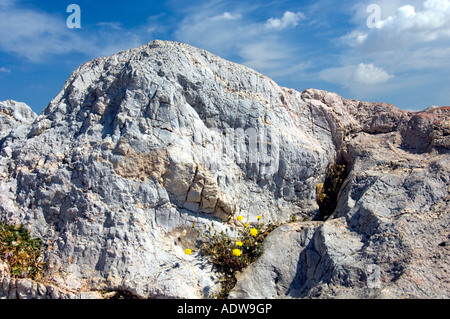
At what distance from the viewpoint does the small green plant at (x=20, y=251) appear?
7379mm

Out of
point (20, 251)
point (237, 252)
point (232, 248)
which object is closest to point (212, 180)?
point (232, 248)

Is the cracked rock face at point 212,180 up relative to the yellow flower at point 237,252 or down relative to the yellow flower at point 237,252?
up

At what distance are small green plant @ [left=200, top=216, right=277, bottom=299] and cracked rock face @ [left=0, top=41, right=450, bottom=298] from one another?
8.2 inches

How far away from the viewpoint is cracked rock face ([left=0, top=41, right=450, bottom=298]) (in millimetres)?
7332

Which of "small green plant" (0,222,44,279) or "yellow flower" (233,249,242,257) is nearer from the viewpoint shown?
"small green plant" (0,222,44,279)

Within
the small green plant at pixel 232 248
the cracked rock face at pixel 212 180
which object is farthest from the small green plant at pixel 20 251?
the small green plant at pixel 232 248

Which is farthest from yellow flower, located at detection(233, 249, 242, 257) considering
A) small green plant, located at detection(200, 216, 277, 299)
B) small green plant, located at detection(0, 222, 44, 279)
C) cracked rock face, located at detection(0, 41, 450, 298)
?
small green plant, located at detection(0, 222, 44, 279)

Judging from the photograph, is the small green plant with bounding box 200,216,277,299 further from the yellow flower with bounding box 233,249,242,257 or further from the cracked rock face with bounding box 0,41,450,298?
the cracked rock face with bounding box 0,41,450,298

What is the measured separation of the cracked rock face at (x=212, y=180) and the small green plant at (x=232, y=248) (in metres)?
0.21

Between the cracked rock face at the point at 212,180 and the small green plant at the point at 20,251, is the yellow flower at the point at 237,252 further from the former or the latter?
the small green plant at the point at 20,251

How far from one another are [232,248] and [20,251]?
4.39m

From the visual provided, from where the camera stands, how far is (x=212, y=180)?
9.02 metres

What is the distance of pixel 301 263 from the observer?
25.5 ft
